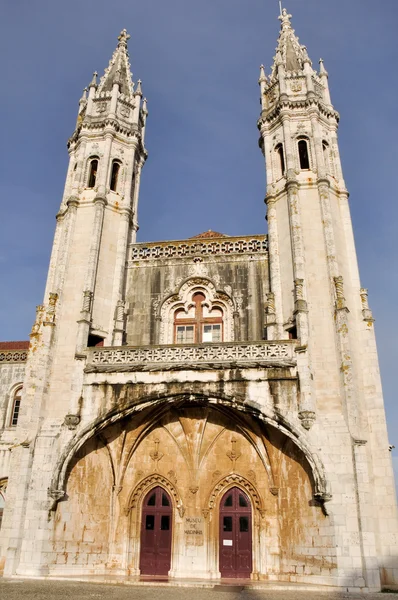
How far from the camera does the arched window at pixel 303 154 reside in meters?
22.3

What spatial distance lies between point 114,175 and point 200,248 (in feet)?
19.0

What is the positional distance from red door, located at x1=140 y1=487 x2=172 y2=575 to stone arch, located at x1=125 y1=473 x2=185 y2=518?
192mm

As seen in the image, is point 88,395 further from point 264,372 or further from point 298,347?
point 298,347

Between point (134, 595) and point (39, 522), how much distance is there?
4.79 meters

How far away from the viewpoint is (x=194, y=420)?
18656 mm

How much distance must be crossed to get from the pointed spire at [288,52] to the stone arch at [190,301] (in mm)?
11408

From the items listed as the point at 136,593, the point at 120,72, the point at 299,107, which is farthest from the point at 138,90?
the point at 136,593

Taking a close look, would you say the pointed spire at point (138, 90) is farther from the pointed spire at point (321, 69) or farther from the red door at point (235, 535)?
the red door at point (235, 535)

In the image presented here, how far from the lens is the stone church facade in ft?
51.2

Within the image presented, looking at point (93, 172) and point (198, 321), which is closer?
point (198, 321)

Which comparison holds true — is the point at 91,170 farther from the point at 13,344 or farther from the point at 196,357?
the point at 13,344

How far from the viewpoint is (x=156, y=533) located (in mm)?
17812

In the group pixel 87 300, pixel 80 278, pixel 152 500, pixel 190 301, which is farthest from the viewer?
pixel 190 301

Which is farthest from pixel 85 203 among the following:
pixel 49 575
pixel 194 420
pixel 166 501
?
pixel 49 575
